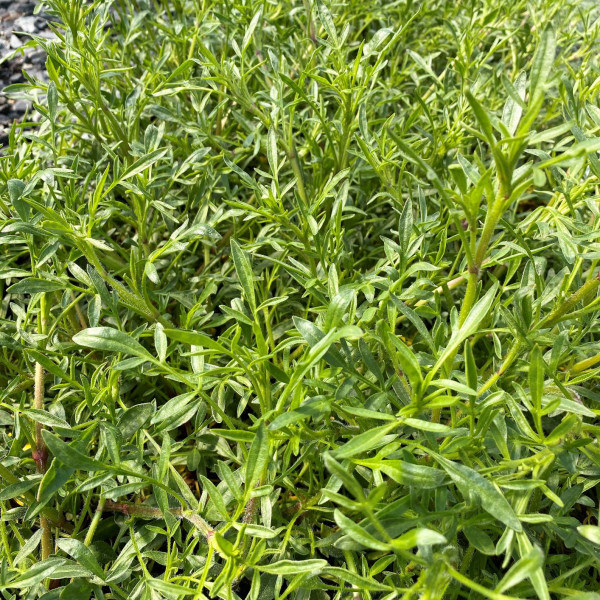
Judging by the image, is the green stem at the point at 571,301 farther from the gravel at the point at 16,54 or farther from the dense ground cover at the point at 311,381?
the gravel at the point at 16,54

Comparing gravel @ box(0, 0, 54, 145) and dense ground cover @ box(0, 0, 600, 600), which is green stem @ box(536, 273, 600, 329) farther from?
gravel @ box(0, 0, 54, 145)

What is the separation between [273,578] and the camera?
839 mm

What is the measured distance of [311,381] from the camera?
708mm

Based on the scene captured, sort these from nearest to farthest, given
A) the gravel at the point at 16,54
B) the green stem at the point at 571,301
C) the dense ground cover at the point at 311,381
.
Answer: the dense ground cover at the point at 311,381 < the green stem at the point at 571,301 < the gravel at the point at 16,54

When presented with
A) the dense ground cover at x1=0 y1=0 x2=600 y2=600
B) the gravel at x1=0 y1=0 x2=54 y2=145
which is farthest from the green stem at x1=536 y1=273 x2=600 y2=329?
the gravel at x1=0 y1=0 x2=54 y2=145

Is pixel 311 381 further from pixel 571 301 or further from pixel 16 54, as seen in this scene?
pixel 16 54

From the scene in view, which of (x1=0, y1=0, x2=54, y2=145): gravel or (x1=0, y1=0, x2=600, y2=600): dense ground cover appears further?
(x1=0, y1=0, x2=54, y2=145): gravel

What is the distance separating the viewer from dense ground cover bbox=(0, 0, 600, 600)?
24.3 inches

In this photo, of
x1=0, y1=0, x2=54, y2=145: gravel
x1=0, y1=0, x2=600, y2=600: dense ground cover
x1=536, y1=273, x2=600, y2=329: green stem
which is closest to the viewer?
A: x1=0, y1=0, x2=600, y2=600: dense ground cover

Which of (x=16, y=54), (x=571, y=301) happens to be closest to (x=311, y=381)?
(x=571, y=301)

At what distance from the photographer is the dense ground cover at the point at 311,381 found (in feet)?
2.03

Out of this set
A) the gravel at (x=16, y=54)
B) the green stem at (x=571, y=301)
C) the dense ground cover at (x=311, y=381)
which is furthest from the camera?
the gravel at (x=16, y=54)

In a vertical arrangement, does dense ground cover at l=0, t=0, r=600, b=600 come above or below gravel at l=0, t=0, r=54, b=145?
below

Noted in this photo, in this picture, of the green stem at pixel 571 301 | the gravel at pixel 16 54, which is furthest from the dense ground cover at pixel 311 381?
the gravel at pixel 16 54
